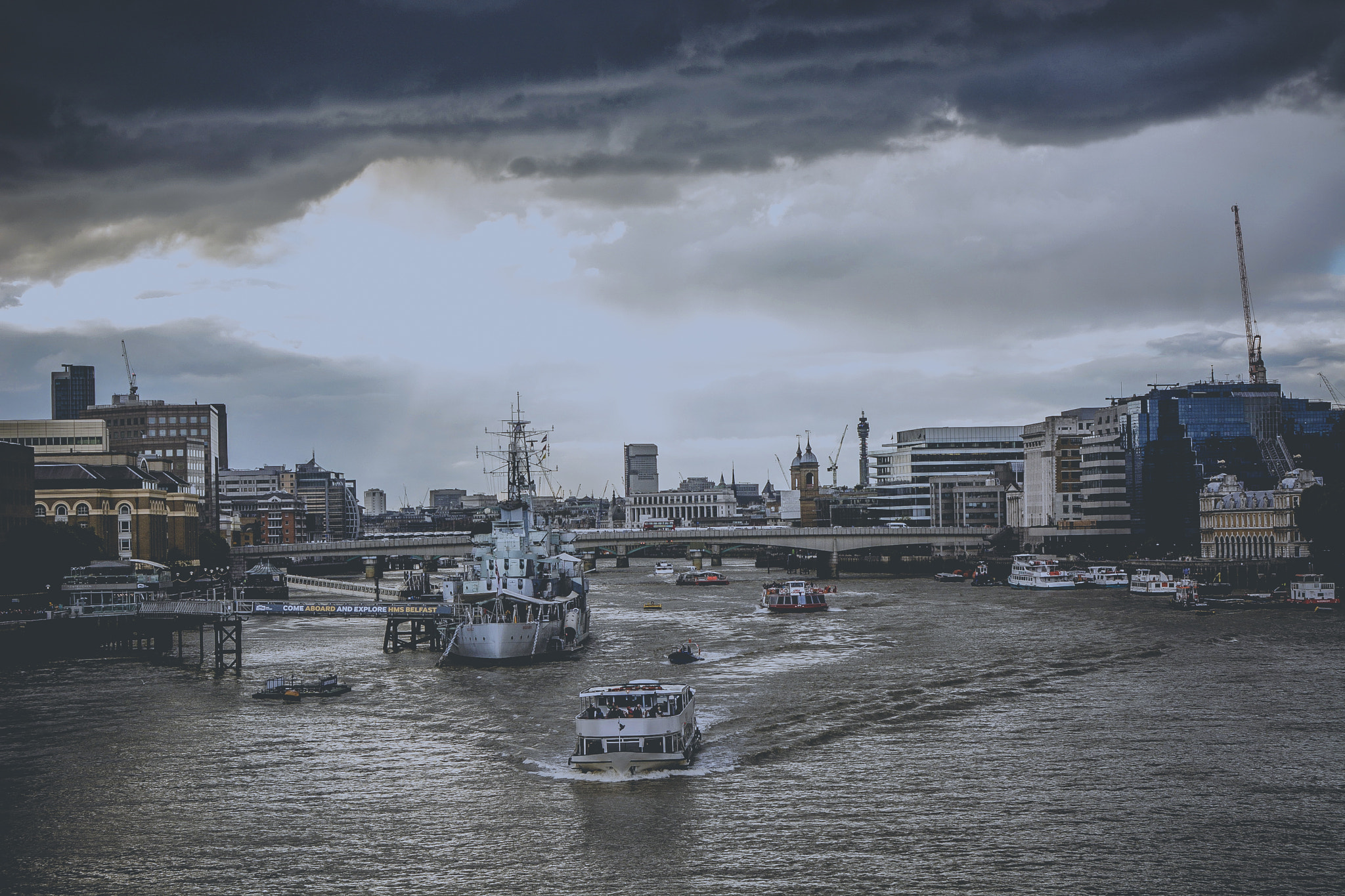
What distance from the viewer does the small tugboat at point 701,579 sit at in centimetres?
18562

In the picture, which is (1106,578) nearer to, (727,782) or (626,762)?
(727,782)

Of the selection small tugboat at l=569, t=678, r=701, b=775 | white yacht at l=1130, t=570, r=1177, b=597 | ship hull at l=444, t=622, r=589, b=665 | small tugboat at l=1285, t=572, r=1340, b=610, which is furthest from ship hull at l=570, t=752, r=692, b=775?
white yacht at l=1130, t=570, r=1177, b=597

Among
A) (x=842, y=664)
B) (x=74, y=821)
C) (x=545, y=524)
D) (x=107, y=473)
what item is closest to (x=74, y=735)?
(x=74, y=821)

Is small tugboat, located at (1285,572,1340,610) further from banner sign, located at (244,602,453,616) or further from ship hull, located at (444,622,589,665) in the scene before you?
banner sign, located at (244,602,453,616)

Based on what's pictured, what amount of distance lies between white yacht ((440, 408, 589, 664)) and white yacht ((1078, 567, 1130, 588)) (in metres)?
75.8

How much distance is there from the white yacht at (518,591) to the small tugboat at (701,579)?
73198 millimetres

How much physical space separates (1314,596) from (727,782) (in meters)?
90.3

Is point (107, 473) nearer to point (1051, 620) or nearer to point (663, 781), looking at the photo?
point (1051, 620)

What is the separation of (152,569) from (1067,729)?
108 meters

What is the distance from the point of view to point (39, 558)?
11456cm

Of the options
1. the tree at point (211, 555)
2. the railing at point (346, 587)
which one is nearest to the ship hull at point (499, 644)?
the railing at point (346, 587)

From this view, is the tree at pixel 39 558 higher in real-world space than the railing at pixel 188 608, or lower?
higher

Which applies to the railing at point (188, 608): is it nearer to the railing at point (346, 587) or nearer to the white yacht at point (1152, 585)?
the railing at point (346, 587)

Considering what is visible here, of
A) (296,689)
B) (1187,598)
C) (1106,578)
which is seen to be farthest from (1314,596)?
(296,689)
